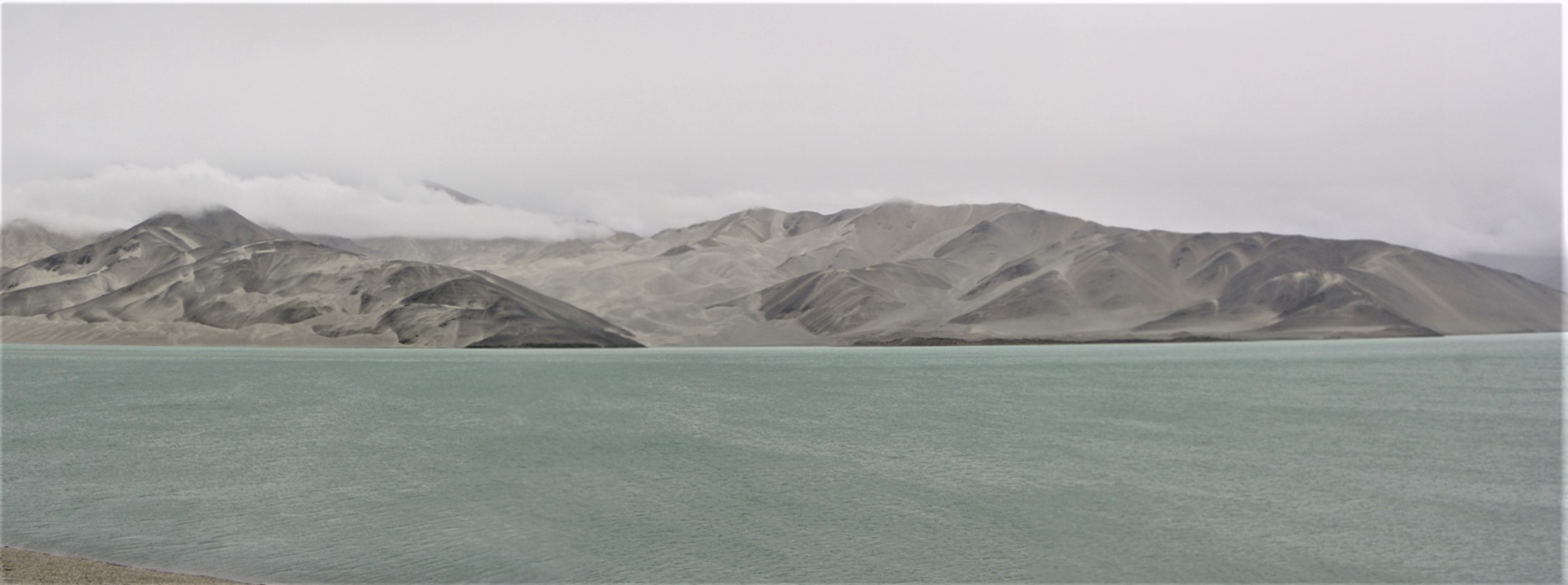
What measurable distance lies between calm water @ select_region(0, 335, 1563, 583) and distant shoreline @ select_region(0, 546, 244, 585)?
981 millimetres

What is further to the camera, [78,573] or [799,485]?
[799,485]

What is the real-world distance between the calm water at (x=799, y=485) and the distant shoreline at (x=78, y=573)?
98 cm

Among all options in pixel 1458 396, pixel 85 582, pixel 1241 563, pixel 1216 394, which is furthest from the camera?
pixel 1216 394

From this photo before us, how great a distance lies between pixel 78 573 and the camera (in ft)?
74.3

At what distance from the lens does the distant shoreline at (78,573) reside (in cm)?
2177

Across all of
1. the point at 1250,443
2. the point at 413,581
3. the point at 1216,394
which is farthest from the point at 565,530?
the point at 1216,394

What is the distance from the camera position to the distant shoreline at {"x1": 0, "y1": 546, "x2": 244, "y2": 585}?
21.8 metres

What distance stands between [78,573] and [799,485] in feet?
72.9

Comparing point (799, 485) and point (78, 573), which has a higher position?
point (78, 573)

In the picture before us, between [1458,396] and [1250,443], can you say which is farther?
[1458,396]

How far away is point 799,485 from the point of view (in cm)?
3681

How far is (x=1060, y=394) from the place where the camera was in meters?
80.8

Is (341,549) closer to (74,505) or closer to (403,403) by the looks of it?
(74,505)

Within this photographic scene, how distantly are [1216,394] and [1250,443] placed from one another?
31702 millimetres
